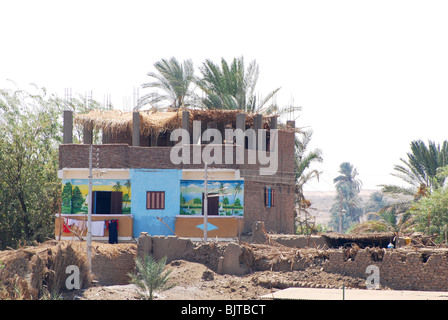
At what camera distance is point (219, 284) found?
24641 millimetres

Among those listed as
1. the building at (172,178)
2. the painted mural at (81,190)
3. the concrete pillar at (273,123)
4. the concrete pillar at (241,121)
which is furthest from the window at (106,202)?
the concrete pillar at (273,123)

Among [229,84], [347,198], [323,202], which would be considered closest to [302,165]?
[229,84]

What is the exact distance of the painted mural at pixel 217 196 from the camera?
32.2 meters

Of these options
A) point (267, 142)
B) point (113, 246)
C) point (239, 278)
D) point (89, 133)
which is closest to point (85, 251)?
point (113, 246)

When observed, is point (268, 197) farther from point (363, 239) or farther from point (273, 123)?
point (363, 239)

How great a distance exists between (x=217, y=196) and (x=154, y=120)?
185 inches

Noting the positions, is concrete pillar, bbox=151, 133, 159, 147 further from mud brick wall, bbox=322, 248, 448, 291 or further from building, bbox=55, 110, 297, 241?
mud brick wall, bbox=322, 248, 448, 291

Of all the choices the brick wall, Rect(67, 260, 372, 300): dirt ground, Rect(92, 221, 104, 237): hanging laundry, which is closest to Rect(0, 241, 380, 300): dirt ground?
Rect(67, 260, 372, 300): dirt ground

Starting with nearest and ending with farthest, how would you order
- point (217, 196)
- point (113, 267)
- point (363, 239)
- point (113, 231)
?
point (113, 267)
point (363, 239)
point (113, 231)
point (217, 196)
